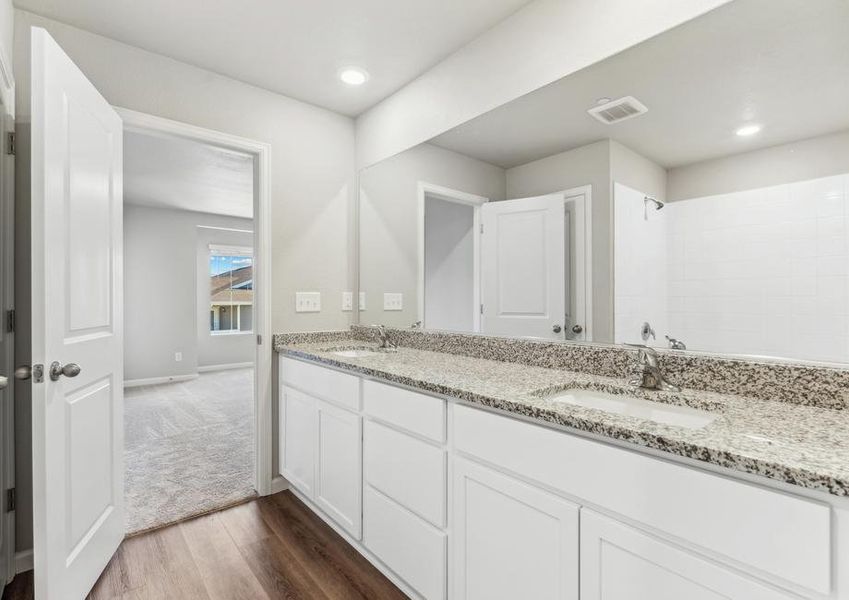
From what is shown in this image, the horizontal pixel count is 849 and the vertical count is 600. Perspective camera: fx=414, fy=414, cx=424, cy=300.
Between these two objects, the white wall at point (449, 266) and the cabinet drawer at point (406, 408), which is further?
the white wall at point (449, 266)

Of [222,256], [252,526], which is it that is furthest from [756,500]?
[222,256]

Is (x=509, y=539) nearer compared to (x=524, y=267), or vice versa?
(x=509, y=539)

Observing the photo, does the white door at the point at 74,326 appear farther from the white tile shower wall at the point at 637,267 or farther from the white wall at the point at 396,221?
the white tile shower wall at the point at 637,267

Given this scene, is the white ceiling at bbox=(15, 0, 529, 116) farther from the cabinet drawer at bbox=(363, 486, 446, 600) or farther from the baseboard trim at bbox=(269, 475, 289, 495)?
the baseboard trim at bbox=(269, 475, 289, 495)

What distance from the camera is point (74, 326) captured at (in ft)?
5.00

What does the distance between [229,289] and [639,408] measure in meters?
6.63

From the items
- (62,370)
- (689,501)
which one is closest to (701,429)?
(689,501)

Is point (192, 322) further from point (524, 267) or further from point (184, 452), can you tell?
point (524, 267)

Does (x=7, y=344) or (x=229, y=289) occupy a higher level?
(x=229, y=289)

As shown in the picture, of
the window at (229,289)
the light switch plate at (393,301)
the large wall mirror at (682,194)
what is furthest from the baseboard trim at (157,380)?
the large wall mirror at (682,194)

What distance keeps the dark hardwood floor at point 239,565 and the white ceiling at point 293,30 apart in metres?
2.41

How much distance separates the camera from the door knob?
1.36 meters

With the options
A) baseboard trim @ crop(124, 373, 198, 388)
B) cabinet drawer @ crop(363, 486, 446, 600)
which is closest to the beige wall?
cabinet drawer @ crop(363, 486, 446, 600)

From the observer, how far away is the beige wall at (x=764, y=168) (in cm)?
111
